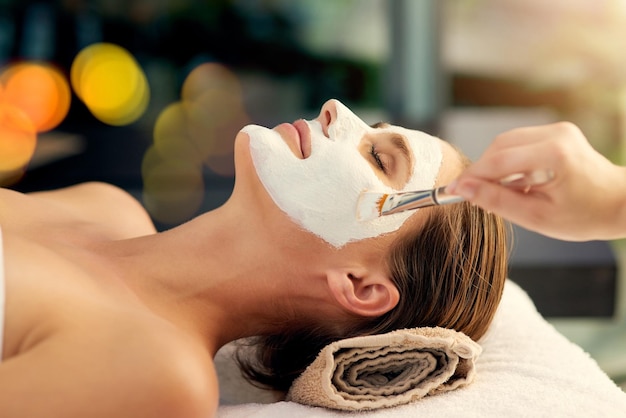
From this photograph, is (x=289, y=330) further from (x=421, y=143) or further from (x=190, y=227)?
(x=421, y=143)

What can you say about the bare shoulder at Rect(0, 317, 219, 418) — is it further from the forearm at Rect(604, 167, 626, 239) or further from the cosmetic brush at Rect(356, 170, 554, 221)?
the forearm at Rect(604, 167, 626, 239)

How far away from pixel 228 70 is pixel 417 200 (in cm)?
229

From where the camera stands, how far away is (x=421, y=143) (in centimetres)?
131

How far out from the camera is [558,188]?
90cm

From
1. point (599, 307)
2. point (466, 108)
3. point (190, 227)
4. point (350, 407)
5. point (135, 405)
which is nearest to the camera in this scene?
point (135, 405)

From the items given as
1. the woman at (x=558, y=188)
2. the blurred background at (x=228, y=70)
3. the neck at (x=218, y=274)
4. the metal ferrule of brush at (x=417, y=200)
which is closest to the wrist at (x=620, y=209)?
the woman at (x=558, y=188)

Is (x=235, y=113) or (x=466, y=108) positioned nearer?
(x=235, y=113)

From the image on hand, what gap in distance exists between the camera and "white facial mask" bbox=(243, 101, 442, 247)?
122 cm

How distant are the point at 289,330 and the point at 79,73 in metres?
2.18

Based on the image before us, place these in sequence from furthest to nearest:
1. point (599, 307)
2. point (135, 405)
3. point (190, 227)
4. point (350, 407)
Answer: point (599, 307) < point (190, 227) < point (350, 407) < point (135, 405)

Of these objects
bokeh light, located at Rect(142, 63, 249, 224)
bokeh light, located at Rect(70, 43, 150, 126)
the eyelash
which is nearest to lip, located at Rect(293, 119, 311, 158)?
the eyelash

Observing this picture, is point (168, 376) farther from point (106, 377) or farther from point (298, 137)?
point (298, 137)

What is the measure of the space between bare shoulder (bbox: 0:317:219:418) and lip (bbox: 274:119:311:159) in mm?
405

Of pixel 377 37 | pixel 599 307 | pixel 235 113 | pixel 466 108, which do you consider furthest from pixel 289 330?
pixel 466 108
